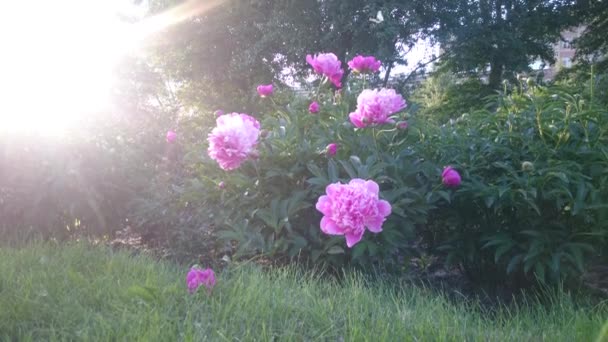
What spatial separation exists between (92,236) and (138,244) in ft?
1.11

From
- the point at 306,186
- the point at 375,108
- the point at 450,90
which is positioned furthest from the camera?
the point at 450,90

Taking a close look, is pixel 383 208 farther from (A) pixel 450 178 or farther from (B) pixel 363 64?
(B) pixel 363 64

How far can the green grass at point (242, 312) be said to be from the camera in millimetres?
1991

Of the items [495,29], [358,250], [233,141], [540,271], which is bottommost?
[540,271]

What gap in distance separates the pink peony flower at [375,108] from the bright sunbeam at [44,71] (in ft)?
7.68

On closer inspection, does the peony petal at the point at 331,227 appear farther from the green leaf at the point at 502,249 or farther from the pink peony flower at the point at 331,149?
the green leaf at the point at 502,249

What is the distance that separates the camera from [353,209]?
8.39 ft

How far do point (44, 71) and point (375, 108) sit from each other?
12.0ft

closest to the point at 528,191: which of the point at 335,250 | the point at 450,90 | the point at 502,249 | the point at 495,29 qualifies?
the point at 502,249

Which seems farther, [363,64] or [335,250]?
[363,64]

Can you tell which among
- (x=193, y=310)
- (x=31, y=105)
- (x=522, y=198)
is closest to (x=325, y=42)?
(x=31, y=105)

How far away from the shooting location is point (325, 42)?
14.5m

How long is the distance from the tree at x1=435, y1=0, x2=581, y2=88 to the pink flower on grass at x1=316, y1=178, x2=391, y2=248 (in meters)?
13.0

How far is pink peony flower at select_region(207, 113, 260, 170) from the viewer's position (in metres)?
2.99
